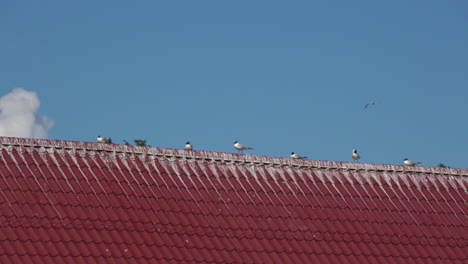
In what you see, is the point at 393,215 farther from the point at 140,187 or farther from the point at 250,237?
the point at 140,187

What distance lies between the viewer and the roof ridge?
2556cm

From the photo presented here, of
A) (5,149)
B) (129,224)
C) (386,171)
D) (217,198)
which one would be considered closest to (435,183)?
(386,171)

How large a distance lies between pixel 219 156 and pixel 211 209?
2.15 metres

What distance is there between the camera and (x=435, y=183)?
28594 mm

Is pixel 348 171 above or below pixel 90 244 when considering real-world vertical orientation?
above

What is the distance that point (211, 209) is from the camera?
25.2 m

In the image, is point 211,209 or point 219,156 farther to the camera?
point 219,156

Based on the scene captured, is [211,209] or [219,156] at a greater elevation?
[219,156]

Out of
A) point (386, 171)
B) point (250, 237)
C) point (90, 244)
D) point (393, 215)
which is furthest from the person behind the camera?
point (386, 171)

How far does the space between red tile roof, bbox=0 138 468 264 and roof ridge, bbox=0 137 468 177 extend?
3 centimetres

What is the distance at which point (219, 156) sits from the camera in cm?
2702

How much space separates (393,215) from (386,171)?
2.02 m

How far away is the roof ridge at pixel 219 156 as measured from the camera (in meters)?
25.6

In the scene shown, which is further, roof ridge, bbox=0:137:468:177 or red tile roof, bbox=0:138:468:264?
roof ridge, bbox=0:137:468:177
